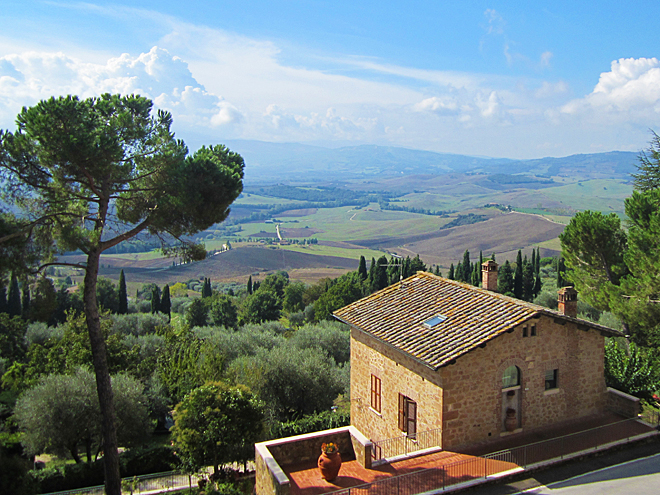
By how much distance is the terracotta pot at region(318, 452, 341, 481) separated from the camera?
12.9 m

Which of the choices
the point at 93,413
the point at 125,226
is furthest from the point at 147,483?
the point at 125,226

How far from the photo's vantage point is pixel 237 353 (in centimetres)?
3272

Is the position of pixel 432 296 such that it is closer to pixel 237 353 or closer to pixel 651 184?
pixel 237 353

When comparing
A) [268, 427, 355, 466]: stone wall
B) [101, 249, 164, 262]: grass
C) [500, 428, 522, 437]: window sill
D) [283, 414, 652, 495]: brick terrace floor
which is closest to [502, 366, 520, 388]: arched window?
[500, 428, 522, 437]: window sill

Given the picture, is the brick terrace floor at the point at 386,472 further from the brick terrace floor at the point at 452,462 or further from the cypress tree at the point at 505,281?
the cypress tree at the point at 505,281

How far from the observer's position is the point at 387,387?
16.2 meters

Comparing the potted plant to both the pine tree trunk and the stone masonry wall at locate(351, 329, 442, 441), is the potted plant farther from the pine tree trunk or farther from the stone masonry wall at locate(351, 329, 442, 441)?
the pine tree trunk

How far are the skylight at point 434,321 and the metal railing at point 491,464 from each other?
12.8 ft


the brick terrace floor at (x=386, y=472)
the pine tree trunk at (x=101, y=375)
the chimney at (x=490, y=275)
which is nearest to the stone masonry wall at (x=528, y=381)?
the brick terrace floor at (x=386, y=472)

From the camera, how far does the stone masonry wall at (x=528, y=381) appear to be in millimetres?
13789

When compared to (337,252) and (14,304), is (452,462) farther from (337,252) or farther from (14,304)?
(337,252)

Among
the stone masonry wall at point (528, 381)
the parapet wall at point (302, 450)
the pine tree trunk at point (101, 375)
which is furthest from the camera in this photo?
the pine tree trunk at point (101, 375)

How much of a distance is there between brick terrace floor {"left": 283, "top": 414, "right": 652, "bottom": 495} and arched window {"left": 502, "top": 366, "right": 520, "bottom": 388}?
149 cm

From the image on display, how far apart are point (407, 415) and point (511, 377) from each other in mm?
3255
